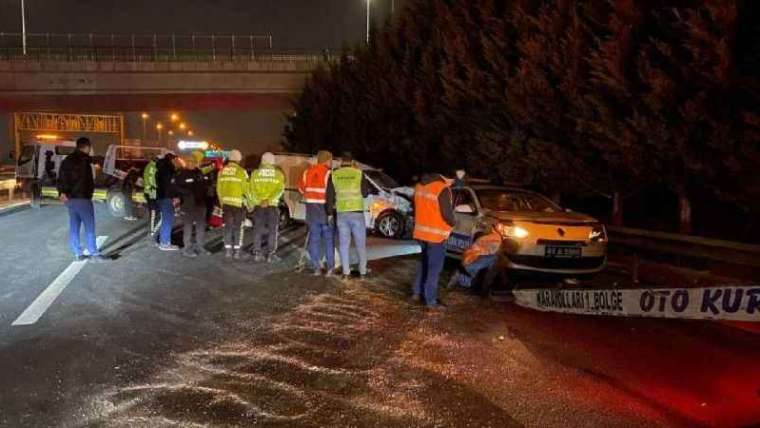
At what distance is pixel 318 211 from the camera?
9.48 metres

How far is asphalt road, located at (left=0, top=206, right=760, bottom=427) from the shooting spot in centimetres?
471

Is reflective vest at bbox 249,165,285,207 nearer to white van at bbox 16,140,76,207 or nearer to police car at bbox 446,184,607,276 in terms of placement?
police car at bbox 446,184,607,276

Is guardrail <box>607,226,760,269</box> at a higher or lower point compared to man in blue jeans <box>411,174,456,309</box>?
lower

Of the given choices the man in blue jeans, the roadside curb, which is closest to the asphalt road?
the man in blue jeans

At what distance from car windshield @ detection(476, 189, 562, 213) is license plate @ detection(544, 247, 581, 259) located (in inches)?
49.1

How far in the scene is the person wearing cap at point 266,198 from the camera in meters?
10.5

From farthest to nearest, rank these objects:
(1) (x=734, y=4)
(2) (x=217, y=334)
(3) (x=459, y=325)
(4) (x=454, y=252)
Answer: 1. (4) (x=454, y=252)
2. (1) (x=734, y=4)
3. (3) (x=459, y=325)
4. (2) (x=217, y=334)

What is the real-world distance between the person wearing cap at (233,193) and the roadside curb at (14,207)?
10409mm

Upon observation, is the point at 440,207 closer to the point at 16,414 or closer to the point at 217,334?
the point at 217,334

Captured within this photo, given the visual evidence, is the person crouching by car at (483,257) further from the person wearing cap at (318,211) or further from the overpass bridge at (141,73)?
the overpass bridge at (141,73)

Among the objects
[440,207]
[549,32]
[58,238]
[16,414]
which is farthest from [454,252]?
[58,238]

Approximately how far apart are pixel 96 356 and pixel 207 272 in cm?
398

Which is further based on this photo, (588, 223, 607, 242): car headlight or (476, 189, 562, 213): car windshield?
(476, 189, 562, 213): car windshield

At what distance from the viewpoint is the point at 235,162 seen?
1091cm
